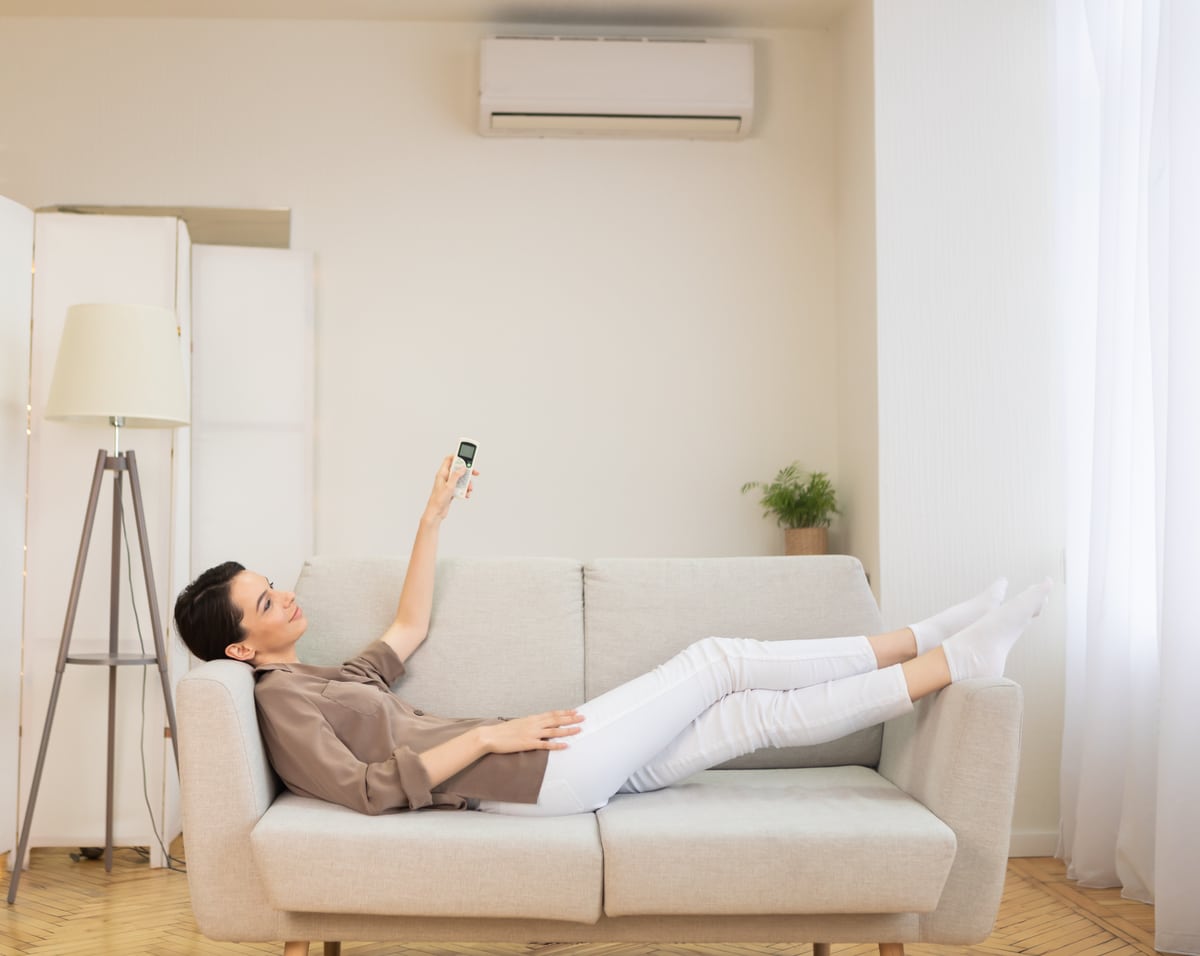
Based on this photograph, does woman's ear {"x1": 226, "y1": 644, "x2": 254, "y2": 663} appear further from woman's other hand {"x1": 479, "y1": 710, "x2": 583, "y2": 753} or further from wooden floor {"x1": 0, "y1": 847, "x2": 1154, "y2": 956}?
wooden floor {"x1": 0, "y1": 847, "x2": 1154, "y2": 956}

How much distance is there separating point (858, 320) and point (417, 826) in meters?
2.62

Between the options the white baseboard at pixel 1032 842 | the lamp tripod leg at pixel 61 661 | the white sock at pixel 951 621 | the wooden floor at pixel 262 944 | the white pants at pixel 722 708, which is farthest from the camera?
the white baseboard at pixel 1032 842

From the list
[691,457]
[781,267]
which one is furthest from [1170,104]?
[691,457]

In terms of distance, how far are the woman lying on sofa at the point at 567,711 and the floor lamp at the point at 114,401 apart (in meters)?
1.10

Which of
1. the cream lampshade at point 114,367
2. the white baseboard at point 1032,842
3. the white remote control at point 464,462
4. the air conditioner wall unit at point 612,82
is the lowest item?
the white baseboard at point 1032,842

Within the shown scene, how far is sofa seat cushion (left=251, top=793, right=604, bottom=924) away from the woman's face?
47 cm

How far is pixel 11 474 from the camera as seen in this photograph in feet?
11.1

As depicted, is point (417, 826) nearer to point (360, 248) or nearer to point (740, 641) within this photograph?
point (740, 641)

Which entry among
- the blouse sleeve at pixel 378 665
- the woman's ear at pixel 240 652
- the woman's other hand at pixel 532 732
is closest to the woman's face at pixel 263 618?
the woman's ear at pixel 240 652

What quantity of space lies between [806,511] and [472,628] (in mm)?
1832

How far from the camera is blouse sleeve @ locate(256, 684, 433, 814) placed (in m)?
2.01

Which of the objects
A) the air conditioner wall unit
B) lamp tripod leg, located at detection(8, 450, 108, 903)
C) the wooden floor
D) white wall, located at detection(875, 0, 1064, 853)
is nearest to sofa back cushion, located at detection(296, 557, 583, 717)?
the wooden floor

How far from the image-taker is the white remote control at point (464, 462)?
254 cm

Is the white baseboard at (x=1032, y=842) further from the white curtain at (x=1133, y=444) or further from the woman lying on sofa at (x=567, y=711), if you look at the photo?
the woman lying on sofa at (x=567, y=711)
